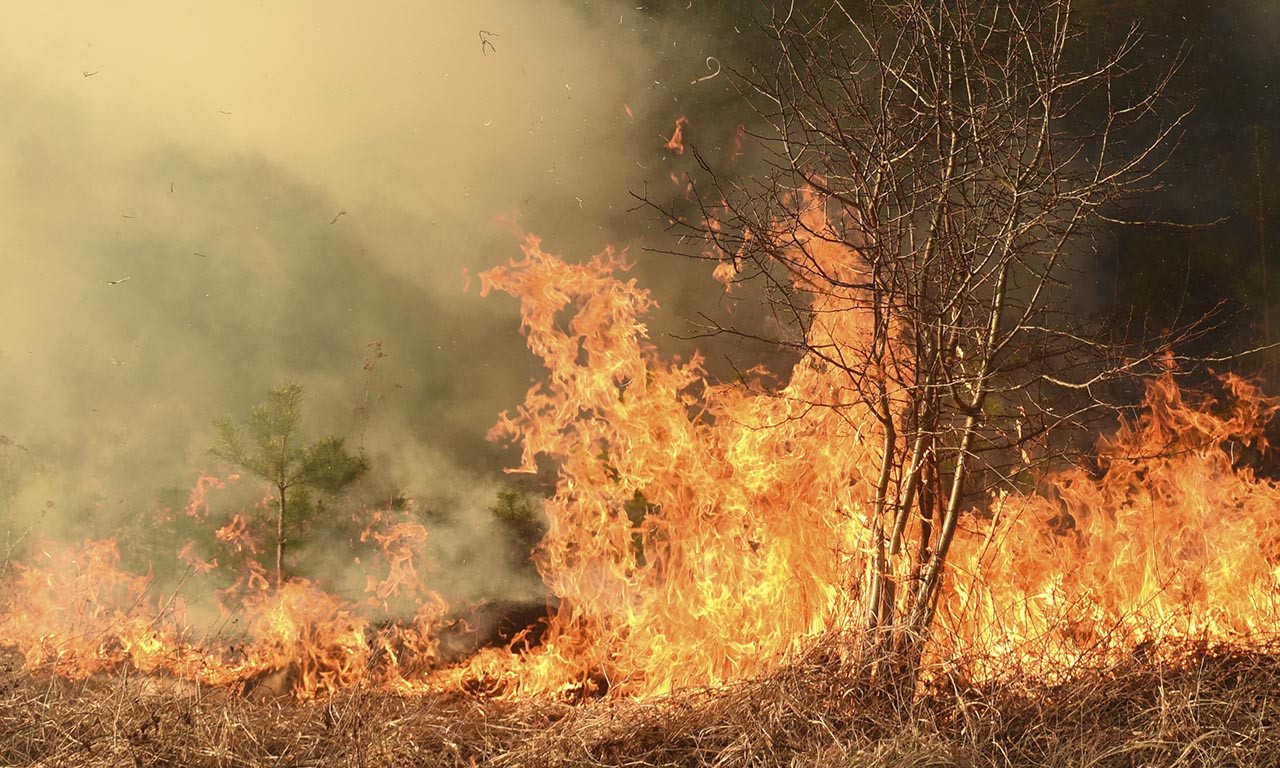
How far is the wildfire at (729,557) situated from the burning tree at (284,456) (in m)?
1.65

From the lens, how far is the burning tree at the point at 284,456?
9.71 metres

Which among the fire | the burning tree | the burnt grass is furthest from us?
the burning tree

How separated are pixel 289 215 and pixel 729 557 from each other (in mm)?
6937

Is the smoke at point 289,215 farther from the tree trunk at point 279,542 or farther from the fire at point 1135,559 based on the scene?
the fire at point 1135,559

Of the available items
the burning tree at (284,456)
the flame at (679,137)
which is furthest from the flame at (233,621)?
the flame at (679,137)

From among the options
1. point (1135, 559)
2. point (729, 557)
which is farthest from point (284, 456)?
point (1135, 559)

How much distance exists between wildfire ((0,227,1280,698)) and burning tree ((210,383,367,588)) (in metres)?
1.65

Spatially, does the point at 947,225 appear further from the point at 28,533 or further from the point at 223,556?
the point at 28,533

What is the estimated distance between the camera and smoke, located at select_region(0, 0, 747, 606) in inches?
395

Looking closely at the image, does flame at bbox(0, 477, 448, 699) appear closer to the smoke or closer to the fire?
the smoke

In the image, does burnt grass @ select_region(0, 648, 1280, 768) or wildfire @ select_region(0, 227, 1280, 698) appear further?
wildfire @ select_region(0, 227, 1280, 698)

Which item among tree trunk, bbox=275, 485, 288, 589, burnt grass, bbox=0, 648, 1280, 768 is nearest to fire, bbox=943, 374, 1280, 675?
burnt grass, bbox=0, 648, 1280, 768

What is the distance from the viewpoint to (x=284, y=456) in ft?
32.0

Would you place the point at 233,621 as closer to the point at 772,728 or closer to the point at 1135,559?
the point at 772,728
